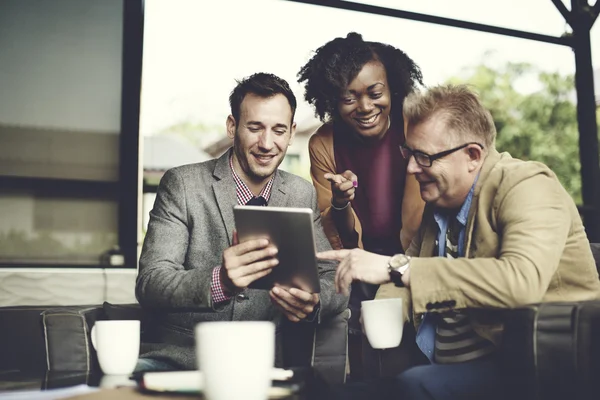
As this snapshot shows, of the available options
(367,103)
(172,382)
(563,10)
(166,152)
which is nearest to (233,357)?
(172,382)

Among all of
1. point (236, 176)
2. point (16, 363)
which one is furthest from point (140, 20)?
point (16, 363)

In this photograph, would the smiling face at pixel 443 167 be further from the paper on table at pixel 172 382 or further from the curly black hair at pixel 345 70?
the curly black hair at pixel 345 70

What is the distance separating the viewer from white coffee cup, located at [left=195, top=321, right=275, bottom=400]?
78 cm

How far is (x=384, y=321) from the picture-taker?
138cm

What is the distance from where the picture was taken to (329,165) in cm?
281

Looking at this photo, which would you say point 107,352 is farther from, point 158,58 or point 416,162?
point 158,58

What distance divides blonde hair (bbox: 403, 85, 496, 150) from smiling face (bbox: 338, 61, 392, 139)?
1031mm

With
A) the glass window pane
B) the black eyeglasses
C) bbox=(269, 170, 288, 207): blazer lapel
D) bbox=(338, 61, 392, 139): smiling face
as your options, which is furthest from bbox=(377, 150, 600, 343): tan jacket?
the glass window pane

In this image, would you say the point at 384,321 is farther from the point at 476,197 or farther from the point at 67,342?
the point at 67,342

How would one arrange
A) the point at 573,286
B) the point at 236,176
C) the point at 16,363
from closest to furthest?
1. the point at 573,286
2. the point at 16,363
3. the point at 236,176

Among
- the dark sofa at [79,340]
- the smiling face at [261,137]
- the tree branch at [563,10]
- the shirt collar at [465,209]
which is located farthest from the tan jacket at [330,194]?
the tree branch at [563,10]

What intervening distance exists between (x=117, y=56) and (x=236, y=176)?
7.62 ft

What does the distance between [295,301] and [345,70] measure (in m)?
1.41

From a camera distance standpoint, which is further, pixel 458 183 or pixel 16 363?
pixel 16 363
